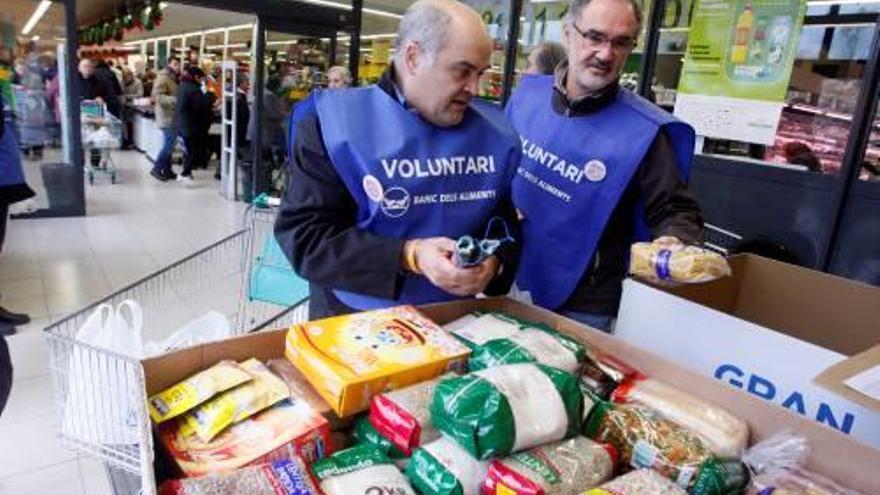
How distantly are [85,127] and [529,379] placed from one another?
834 centimetres

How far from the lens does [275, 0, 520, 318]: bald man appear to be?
47.6 inches

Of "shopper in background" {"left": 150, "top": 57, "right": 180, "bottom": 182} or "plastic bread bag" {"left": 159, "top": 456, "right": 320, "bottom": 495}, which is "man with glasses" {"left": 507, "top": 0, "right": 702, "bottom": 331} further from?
"shopper in background" {"left": 150, "top": 57, "right": 180, "bottom": 182}

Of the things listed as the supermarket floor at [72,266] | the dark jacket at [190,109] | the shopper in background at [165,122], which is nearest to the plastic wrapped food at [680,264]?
the supermarket floor at [72,266]

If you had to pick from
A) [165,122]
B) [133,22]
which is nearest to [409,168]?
[165,122]

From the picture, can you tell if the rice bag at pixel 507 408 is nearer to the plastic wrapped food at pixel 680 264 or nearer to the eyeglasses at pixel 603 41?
the plastic wrapped food at pixel 680 264

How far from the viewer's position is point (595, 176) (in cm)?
160

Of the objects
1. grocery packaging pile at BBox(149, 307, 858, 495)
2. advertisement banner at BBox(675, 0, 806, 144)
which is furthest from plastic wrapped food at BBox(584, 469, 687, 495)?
advertisement banner at BBox(675, 0, 806, 144)

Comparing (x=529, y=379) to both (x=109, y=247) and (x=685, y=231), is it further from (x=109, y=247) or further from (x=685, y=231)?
(x=109, y=247)

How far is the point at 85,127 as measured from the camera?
7.68m

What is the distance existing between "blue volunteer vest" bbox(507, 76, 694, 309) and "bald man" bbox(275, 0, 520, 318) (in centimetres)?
36

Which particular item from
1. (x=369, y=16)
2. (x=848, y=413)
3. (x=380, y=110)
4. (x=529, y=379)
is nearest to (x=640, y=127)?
(x=380, y=110)

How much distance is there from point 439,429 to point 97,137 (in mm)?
8038

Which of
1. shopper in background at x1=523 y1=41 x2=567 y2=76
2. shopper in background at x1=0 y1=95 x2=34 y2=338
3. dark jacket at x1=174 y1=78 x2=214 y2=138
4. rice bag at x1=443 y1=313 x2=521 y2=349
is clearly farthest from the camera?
dark jacket at x1=174 y1=78 x2=214 y2=138

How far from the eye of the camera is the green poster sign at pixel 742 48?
12.5 feet
